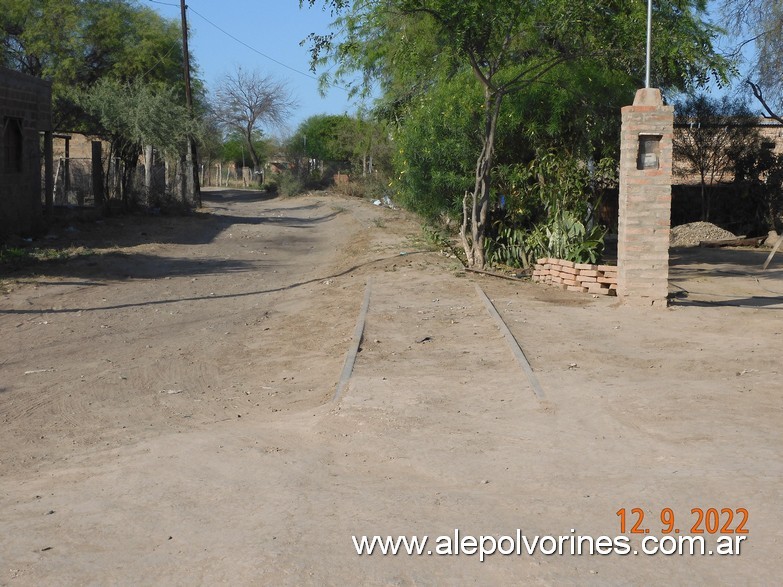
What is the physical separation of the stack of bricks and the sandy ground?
15.1 inches

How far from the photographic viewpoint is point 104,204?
2528cm

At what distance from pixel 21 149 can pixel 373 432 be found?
16.2 metres

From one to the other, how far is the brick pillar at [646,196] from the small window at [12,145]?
13305 mm

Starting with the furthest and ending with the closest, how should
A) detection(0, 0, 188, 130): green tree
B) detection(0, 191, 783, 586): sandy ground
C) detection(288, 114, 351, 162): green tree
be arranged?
detection(288, 114, 351, 162): green tree
detection(0, 0, 188, 130): green tree
detection(0, 191, 783, 586): sandy ground

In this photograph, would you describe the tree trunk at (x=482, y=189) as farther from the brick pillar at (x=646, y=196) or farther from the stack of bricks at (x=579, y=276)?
Result: the brick pillar at (x=646, y=196)

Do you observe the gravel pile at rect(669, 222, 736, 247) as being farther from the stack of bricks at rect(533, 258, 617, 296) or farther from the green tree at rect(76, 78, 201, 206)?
the green tree at rect(76, 78, 201, 206)

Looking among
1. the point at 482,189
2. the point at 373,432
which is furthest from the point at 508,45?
the point at 373,432

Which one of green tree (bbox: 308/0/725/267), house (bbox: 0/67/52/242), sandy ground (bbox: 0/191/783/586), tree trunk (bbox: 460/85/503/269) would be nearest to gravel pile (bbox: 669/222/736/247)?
green tree (bbox: 308/0/725/267)

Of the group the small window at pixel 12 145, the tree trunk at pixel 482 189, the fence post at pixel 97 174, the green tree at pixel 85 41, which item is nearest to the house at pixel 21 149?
the small window at pixel 12 145

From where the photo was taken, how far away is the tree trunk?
1526 centimetres

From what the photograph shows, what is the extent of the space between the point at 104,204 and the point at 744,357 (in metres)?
20.0

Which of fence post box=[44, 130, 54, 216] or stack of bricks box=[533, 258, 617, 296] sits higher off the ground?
fence post box=[44, 130, 54, 216]

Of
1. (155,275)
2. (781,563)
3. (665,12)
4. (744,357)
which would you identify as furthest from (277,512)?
(665,12)

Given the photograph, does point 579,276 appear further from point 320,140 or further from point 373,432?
point 320,140
